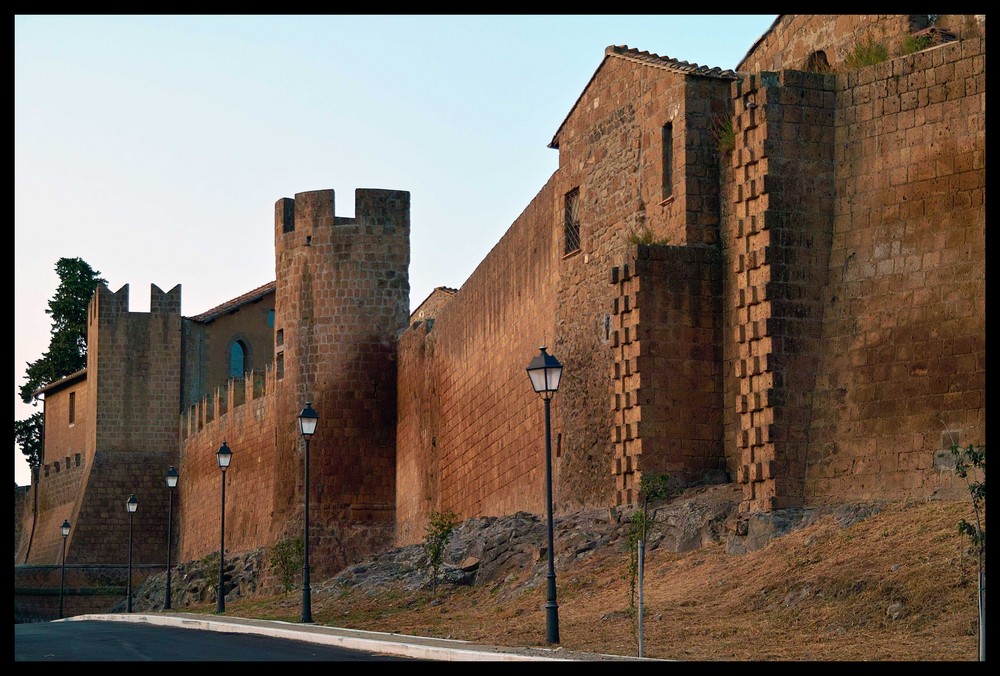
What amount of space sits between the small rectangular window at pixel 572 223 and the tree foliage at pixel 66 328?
149 ft

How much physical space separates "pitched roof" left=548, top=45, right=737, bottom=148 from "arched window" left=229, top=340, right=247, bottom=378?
103ft

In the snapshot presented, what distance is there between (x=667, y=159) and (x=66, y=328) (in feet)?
163

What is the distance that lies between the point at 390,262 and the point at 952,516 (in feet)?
74.2

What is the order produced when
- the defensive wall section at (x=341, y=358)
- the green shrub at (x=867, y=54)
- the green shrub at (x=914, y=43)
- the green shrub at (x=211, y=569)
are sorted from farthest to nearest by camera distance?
the green shrub at (x=211, y=569), the defensive wall section at (x=341, y=358), the green shrub at (x=867, y=54), the green shrub at (x=914, y=43)

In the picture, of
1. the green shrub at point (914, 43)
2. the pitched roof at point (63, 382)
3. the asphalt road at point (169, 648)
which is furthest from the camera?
the pitched roof at point (63, 382)

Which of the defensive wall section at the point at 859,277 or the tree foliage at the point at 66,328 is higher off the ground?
the tree foliage at the point at 66,328

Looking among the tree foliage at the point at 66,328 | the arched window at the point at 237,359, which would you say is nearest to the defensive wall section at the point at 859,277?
the arched window at the point at 237,359

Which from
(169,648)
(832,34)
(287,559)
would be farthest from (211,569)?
(832,34)

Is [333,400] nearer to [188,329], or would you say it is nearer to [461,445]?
[461,445]

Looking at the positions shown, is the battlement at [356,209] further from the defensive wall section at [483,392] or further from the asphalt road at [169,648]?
the asphalt road at [169,648]

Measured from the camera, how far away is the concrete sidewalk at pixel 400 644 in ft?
49.7

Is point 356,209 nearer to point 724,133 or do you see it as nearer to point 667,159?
point 667,159

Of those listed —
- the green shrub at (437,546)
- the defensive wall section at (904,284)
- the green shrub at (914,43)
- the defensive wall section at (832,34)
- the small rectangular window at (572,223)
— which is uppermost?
the defensive wall section at (832,34)

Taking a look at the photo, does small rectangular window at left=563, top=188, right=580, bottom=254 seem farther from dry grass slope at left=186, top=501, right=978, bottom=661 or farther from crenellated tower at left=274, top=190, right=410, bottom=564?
crenellated tower at left=274, top=190, right=410, bottom=564
